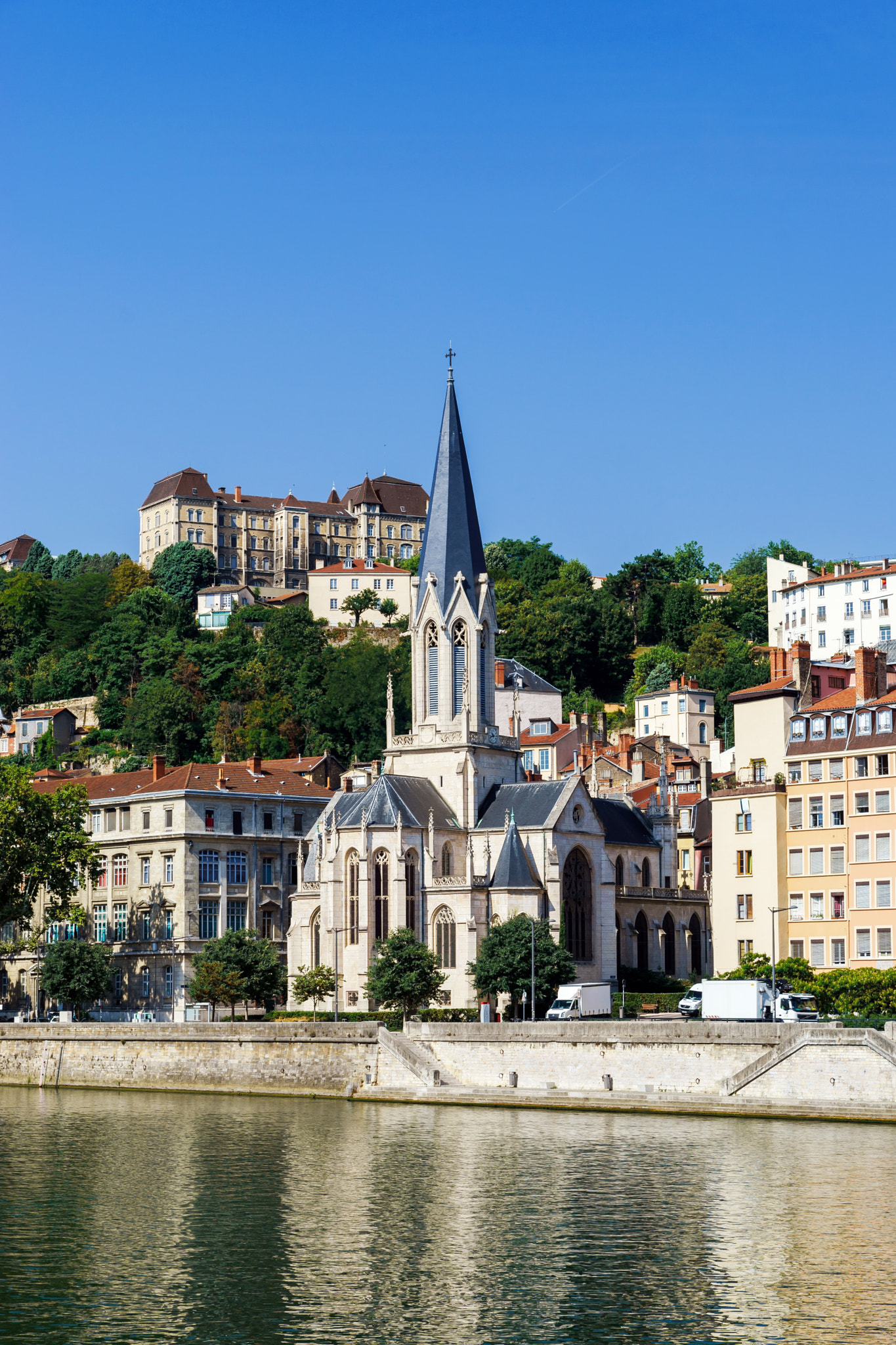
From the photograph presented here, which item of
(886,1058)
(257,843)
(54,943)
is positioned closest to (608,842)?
(257,843)

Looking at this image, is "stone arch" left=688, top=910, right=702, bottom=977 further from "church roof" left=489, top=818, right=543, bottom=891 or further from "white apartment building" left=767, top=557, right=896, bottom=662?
"white apartment building" left=767, top=557, right=896, bottom=662

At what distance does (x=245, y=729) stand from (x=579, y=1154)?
89.1m

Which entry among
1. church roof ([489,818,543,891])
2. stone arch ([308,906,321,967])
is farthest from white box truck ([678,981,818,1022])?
stone arch ([308,906,321,967])

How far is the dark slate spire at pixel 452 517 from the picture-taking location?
90.8 meters

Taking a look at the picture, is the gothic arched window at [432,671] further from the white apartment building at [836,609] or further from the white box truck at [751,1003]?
the white apartment building at [836,609]

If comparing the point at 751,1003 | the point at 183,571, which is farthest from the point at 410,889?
the point at 183,571

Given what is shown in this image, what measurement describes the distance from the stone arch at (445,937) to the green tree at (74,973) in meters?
15.4

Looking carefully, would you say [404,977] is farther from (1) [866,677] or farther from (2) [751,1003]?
(1) [866,677]

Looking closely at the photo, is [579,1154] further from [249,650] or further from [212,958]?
[249,650]

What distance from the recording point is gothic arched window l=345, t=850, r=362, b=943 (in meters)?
83.2

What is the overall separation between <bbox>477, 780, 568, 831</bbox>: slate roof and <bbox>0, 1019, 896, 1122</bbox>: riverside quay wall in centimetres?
1962

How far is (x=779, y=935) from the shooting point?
75.9 metres

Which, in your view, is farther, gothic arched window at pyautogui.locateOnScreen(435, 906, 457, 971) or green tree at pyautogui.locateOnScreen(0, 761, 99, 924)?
green tree at pyautogui.locateOnScreen(0, 761, 99, 924)

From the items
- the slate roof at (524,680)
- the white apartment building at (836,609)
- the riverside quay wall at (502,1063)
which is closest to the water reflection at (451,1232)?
the riverside quay wall at (502,1063)
